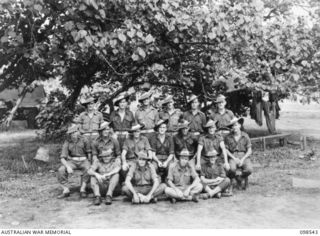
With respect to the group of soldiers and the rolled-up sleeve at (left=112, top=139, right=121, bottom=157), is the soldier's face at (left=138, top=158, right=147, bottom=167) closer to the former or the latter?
the group of soldiers

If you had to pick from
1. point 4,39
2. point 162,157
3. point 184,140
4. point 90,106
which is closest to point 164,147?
point 162,157

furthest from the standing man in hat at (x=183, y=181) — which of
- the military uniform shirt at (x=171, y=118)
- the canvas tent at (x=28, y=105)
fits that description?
the canvas tent at (x=28, y=105)

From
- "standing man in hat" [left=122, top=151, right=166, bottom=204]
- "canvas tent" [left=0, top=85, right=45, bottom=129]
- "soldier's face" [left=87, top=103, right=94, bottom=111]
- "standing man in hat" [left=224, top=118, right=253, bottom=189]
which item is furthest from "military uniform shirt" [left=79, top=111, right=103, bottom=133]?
"canvas tent" [left=0, top=85, right=45, bottom=129]

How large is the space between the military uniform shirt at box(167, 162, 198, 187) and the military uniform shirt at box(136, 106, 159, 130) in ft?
4.31

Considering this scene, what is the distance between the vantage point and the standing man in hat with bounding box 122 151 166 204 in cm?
719

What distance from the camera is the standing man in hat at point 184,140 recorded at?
26.6 feet

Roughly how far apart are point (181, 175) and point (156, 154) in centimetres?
73

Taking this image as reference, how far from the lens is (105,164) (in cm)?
772

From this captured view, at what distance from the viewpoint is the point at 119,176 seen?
7.64 m

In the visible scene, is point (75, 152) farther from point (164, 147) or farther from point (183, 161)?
point (183, 161)

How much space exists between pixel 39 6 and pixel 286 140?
8271 millimetres

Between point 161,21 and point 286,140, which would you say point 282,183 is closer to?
point 161,21

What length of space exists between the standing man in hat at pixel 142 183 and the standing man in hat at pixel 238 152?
58.4 inches

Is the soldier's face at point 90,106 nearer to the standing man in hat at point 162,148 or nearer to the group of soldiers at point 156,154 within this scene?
the group of soldiers at point 156,154
